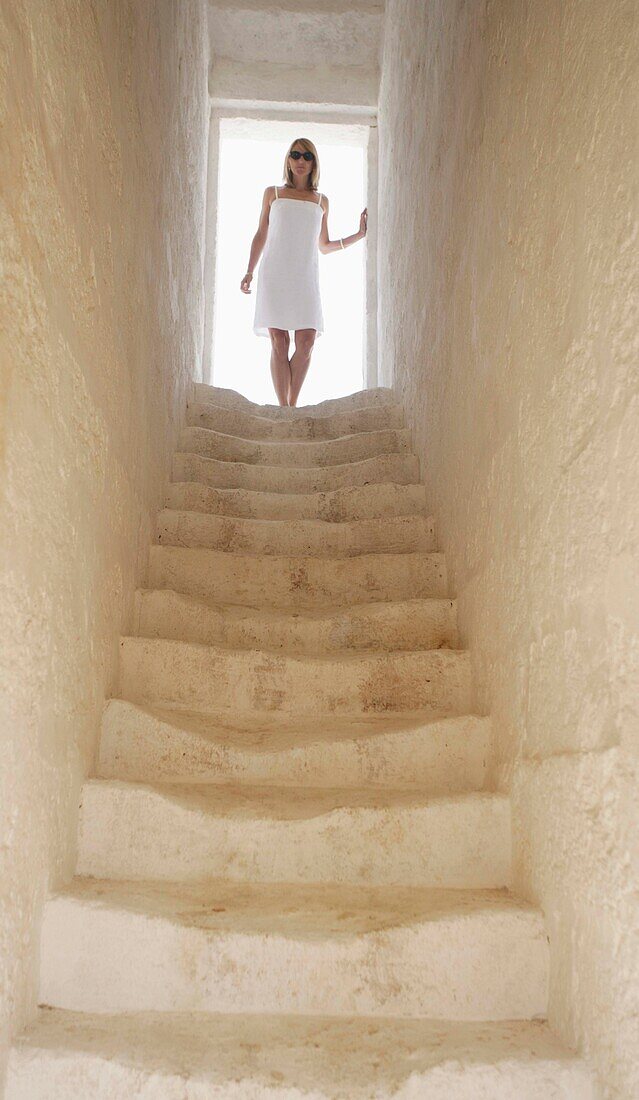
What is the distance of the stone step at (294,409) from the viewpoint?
3688mm

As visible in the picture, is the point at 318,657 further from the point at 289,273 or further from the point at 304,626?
the point at 289,273

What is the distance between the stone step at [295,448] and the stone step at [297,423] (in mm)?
135

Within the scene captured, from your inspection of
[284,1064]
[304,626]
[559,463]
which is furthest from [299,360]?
[284,1064]

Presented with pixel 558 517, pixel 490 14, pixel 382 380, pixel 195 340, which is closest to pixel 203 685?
pixel 558 517

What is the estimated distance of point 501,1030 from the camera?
1.29 m

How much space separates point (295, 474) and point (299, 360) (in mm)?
1528

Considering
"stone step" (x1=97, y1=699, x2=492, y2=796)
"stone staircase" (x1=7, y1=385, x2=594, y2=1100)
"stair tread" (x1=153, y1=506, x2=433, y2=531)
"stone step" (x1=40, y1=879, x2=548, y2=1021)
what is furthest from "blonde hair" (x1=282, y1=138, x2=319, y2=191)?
"stone step" (x1=40, y1=879, x2=548, y2=1021)

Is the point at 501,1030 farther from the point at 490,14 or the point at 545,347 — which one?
the point at 490,14

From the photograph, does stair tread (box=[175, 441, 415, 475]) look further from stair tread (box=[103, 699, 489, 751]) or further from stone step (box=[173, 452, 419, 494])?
stair tread (box=[103, 699, 489, 751])

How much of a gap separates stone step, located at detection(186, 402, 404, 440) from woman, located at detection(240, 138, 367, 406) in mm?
940

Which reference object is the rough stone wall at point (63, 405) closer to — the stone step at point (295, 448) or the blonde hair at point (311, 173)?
the stone step at point (295, 448)

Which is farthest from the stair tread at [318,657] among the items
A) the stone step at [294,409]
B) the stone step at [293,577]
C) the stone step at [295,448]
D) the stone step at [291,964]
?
the stone step at [294,409]

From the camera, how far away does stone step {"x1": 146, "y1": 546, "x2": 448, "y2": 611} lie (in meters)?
2.44

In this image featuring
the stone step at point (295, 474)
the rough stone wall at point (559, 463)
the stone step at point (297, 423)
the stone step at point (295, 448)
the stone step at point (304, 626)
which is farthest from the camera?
the stone step at point (297, 423)
